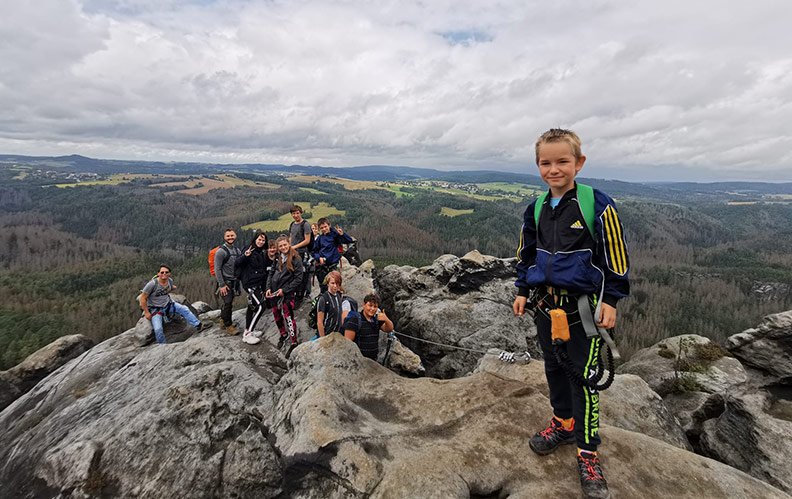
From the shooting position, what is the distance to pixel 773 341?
8.98 meters

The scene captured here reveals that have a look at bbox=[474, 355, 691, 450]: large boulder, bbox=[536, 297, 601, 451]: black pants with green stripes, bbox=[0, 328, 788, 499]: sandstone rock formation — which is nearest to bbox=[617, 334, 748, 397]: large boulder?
bbox=[474, 355, 691, 450]: large boulder

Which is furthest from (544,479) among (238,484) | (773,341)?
(773,341)

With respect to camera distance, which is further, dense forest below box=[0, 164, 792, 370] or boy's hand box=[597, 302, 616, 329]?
dense forest below box=[0, 164, 792, 370]

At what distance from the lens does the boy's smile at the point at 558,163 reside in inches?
174

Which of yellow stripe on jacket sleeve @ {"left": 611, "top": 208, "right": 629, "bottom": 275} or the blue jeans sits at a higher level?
yellow stripe on jacket sleeve @ {"left": 611, "top": 208, "right": 629, "bottom": 275}

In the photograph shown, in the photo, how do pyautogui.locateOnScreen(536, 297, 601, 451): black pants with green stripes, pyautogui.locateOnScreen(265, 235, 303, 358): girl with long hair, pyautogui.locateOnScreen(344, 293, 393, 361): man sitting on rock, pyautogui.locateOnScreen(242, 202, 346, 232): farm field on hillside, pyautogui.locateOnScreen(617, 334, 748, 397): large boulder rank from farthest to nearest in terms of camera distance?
pyautogui.locateOnScreen(242, 202, 346, 232): farm field on hillside → pyautogui.locateOnScreen(265, 235, 303, 358): girl with long hair → pyautogui.locateOnScreen(617, 334, 748, 397): large boulder → pyautogui.locateOnScreen(344, 293, 393, 361): man sitting on rock → pyautogui.locateOnScreen(536, 297, 601, 451): black pants with green stripes

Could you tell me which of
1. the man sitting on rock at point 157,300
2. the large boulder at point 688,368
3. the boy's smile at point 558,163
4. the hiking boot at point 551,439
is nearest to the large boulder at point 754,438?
the large boulder at point 688,368

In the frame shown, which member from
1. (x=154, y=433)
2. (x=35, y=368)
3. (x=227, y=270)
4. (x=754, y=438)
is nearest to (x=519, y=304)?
(x=754, y=438)

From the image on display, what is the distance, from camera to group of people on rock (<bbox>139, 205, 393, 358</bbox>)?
392 inches

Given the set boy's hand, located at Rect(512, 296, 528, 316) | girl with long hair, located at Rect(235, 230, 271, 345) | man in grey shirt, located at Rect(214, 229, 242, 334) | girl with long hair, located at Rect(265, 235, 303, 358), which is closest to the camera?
boy's hand, located at Rect(512, 296, 528, 316)

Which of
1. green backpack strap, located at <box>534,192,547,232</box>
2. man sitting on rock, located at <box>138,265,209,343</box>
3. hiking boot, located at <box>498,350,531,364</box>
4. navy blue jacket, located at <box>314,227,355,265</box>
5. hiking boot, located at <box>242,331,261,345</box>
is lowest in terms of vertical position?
hiking boot, located at <box>242,331,261,345</box>

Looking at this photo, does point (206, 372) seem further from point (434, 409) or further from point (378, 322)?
point (434, 409)

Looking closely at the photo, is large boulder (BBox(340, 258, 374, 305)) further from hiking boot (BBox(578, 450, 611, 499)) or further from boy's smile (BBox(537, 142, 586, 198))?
boy's smile (BBox(537, 142, 586, 198))

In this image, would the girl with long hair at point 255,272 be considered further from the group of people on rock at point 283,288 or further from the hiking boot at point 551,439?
the hiking boot at point 551,439
